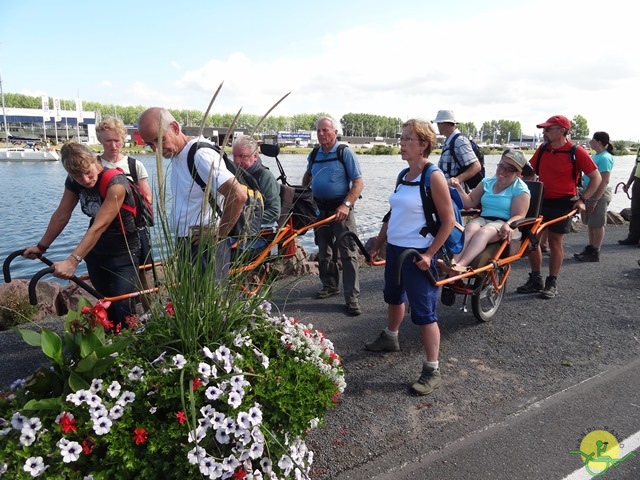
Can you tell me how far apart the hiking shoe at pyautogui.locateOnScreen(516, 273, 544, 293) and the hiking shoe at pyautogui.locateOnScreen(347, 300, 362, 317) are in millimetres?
2376

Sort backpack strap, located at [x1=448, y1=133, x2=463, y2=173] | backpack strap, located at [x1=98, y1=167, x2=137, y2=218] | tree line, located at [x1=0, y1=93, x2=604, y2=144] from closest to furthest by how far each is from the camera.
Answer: backpack strap, located at [x1=98, y1=167, x2=137, y2=218] → backpack strap, located at [x1=448, y1=133, x2=463, y2=173] → tree line, located at [x1=0, y1=93, x2=604, y2=144]

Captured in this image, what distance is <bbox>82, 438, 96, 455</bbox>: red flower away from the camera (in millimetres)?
2078

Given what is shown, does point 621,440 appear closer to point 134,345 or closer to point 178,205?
point 134,345

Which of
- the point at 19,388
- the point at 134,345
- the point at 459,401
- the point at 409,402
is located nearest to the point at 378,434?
the point at 409,402

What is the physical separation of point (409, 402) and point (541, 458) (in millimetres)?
950

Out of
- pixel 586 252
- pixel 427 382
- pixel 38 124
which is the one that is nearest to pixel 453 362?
pixel 427 382

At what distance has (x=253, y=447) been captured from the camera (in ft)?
7.36

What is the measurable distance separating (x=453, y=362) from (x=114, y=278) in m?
2.96

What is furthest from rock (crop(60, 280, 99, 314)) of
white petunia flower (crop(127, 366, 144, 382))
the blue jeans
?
white petunia flower (crop(127, 366, 144, 382))

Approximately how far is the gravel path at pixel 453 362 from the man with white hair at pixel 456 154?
1687mm

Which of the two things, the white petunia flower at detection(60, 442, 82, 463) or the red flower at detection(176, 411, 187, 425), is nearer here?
the white petunia flower at detection(60, 442, 82, 463)

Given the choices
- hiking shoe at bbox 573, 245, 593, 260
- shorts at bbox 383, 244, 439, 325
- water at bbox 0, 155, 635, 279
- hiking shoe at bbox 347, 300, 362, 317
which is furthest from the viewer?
water at bbox 0, 155, 635, 279

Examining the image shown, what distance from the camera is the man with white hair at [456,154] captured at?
607 cm

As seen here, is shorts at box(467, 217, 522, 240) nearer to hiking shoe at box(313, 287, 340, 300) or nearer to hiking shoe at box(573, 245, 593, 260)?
hiking shoe at box(313, 287, 340, 300)
